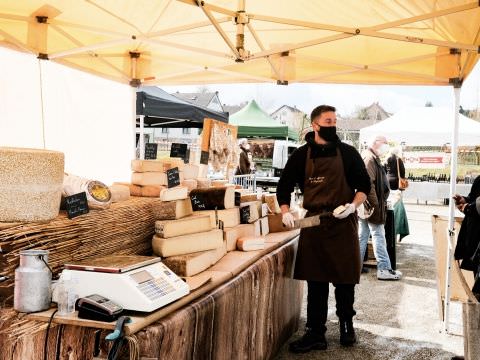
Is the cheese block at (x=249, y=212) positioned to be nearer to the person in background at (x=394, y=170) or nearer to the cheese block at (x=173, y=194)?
the cheese block at (x=173, y=194)

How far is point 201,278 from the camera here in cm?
214

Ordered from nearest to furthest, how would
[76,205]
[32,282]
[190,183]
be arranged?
1. [32,282]
2. [76,205]
3. [190,183]

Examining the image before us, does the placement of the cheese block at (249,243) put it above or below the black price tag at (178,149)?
below

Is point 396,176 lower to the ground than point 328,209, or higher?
higher

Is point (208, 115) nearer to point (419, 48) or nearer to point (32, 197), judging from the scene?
point (419, 48)

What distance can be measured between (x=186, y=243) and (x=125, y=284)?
72 cm

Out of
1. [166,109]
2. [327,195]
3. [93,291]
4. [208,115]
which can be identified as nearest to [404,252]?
[208,115]

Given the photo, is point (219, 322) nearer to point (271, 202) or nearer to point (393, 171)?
point (271, 202)

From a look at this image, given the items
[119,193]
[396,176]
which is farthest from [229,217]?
[396,176]

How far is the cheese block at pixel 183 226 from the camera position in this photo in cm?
224

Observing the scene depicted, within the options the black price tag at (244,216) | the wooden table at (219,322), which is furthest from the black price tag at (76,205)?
the black price tag at (244,216)

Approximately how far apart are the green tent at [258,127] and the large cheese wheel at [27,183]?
12236 mm

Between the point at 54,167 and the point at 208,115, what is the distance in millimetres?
6140

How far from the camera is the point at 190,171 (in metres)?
3.29
